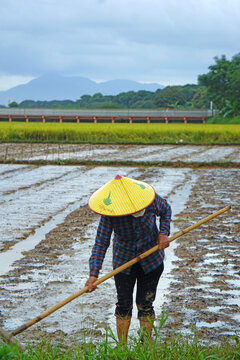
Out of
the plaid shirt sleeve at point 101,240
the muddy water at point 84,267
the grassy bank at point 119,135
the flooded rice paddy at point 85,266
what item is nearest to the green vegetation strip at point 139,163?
the flooded rice paddy at point 85,266

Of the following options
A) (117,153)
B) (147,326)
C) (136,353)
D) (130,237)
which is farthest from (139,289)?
(117,153)

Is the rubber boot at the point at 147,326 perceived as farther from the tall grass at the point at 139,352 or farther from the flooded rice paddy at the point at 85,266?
the flooded rice paddy at the point at 85,266

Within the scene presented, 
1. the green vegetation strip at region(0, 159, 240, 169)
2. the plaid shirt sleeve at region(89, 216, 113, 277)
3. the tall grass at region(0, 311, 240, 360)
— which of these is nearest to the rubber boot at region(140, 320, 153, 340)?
the tall grass at region(0, 311, 240, 360)

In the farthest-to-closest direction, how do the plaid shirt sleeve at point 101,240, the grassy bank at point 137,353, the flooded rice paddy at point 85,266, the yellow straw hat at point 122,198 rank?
the flooded rice paddy at point 85,266 → the plaid shirt sleeve at point 101,240 → the yellow straw hat at point 122,198 → the grassy bank at point 137,353

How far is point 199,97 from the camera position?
75.2 meters

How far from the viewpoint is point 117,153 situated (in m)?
20.2

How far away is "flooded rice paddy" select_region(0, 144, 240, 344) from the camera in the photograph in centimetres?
415

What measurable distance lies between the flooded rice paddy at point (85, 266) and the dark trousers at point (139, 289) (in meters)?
0.31

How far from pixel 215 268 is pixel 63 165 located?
35.7 ft

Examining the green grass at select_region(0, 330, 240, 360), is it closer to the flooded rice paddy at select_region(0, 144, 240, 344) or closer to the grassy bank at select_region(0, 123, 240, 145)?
the flooded rice paddy at select_region(0, 144, 240, 344)

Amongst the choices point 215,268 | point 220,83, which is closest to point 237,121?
Result: point 220,83

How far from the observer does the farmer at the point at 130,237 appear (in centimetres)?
348

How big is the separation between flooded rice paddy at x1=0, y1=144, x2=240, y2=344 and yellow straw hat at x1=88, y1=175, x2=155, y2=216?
716 millimetres

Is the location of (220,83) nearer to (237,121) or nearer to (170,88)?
(237,121)
